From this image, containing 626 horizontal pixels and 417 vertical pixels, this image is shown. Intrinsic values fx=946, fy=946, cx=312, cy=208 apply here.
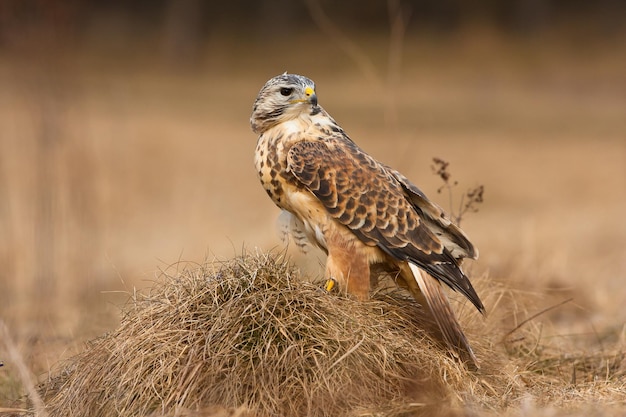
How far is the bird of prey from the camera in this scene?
4168mm

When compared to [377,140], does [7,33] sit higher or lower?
higher

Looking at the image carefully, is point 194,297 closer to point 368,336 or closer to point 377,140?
point 368,336

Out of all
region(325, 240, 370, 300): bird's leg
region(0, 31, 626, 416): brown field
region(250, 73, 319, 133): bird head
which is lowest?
region(0, 31, 626, 416): brown field

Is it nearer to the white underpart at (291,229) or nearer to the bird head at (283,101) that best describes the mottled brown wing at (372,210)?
the bird head at (283,101)

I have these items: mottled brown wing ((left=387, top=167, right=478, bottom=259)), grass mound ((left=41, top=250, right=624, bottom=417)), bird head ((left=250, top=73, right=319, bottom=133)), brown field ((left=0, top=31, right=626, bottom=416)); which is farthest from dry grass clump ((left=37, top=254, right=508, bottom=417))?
bird head ((left=250, top=73, right=319, bottom=133))

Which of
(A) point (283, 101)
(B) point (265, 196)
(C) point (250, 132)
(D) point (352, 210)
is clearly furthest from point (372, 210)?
(C) point (250, 132)

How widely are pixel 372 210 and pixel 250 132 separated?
44.8 feet

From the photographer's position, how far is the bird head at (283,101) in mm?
4273

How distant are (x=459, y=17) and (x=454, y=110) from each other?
201 inches

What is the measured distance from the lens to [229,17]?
84.9ft

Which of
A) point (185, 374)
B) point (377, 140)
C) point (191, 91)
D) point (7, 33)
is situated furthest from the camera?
point (191, 91)

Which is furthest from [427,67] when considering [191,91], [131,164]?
[131,164]

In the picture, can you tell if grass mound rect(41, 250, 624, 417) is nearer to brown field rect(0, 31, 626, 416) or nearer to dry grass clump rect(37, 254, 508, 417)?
dry grass clump rect(37, 254, 508, 417)

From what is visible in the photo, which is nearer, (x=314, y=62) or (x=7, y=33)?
(x=7, y=33)
